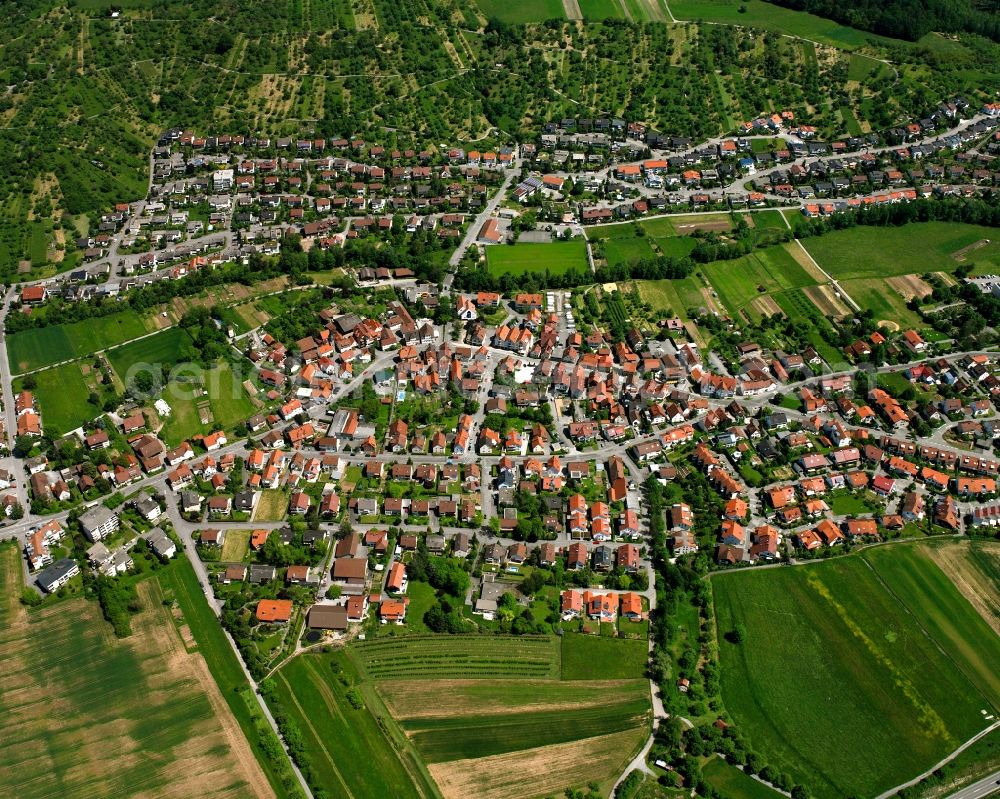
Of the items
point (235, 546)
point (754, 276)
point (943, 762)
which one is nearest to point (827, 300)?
point (754, 276)

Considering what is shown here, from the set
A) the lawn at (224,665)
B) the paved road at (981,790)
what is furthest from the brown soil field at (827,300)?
the lawn at (224,665)

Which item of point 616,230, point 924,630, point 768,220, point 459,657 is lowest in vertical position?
point 924,630

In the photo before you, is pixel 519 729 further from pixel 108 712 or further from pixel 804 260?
pixel 804 260

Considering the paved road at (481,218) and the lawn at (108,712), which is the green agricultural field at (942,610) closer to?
the lawn at (108,712)

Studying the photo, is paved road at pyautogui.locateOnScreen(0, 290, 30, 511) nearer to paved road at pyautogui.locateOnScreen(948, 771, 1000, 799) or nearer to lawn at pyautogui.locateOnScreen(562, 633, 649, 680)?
lawn at pyautogui.locateOnScreen(562, 633, 649, 680)

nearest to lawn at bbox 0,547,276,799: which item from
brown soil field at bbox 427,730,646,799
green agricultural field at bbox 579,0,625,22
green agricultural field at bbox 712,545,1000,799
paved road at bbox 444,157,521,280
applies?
brown soil field at bbox 427,730,646,799

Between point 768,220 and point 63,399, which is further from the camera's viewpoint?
point 768,220

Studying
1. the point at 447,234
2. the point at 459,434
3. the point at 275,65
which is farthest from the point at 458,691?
the point at 275,65
